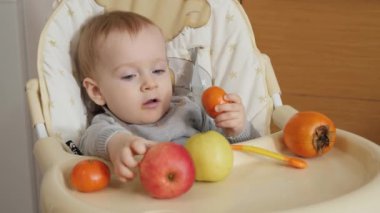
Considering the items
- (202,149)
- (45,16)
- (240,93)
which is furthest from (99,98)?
(45,16)

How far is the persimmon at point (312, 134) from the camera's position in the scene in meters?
0.86

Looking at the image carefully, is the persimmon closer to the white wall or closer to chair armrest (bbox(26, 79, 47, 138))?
chair armrest (bbox(26, 79, 47, 138))

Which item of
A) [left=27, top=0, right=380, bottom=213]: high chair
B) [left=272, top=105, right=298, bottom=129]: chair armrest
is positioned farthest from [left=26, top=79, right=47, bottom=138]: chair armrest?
[left=272, top=105, right=298, bottom=129]: chair armrest

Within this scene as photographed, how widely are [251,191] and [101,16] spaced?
542mm

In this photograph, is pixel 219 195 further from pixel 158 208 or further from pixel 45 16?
pixel 45 16

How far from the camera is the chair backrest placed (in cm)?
108

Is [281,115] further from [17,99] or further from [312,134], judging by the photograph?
[17,99]

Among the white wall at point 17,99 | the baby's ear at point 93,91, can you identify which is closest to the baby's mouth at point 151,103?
the baby's ear at point 93,91

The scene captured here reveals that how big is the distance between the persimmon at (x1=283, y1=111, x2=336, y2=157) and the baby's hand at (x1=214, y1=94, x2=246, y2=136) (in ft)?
0.33

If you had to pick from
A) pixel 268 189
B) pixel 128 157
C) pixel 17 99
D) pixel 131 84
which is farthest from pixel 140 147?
pixel 17 99

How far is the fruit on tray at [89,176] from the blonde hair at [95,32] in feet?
1.19

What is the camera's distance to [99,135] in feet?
3.13

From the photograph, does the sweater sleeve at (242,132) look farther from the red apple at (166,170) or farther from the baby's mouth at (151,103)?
the red apple at (166,170)

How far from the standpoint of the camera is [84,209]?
67cm
